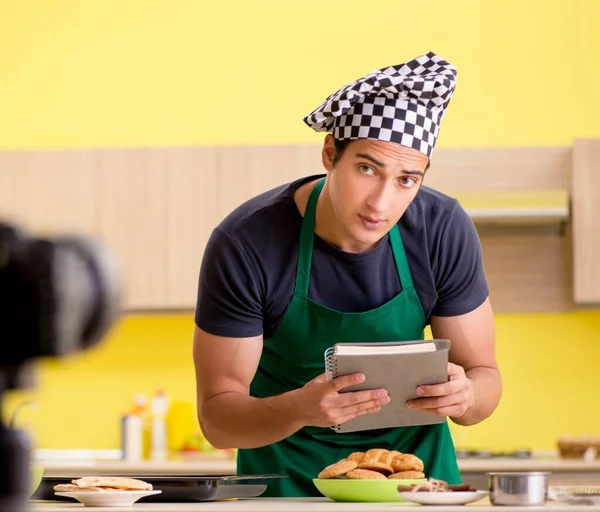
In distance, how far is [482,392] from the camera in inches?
83.3

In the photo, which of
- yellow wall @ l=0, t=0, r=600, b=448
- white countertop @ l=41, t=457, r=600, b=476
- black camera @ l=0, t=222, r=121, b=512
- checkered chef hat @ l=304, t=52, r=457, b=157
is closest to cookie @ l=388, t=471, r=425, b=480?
checkered chef hat @ l=304, t=52, r=457, b=157

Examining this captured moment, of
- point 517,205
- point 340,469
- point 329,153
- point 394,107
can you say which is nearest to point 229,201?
point 517,205

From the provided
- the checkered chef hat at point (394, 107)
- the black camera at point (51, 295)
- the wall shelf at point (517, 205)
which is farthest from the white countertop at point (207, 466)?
the black camera at point (51, 295)

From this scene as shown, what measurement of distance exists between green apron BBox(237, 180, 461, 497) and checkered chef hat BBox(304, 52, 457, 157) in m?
0.22

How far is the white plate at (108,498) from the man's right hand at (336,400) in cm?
35

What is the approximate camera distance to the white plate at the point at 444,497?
1572 millimetres

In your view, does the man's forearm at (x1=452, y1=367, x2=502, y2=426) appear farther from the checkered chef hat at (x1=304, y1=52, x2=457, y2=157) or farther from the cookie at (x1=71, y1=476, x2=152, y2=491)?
the cookie at (x1=71, y1=476, x2=152, y2=491)

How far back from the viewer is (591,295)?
13.3 ft

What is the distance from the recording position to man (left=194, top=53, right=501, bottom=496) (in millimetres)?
2062

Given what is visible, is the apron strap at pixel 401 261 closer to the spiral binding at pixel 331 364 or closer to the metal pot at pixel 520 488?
the spiral binding at pixel 331 364

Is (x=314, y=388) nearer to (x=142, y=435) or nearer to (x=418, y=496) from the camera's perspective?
(x=418, y=496)

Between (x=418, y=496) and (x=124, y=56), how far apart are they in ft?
11.3

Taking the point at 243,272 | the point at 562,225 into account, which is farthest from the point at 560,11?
the point at 243,272

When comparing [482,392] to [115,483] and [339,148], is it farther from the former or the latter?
[115,483]
